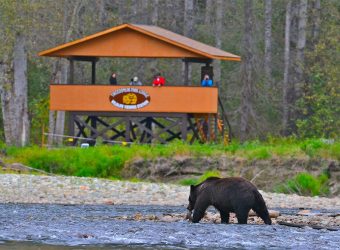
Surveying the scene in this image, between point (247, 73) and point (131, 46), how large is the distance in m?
10.5

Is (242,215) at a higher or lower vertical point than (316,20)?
lower

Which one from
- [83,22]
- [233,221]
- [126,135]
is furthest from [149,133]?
[233,221]

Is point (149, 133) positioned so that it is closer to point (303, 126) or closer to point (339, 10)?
point (303, 126)

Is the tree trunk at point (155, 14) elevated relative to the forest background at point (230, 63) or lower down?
elevated

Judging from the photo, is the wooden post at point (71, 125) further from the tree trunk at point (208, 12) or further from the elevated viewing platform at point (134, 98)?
the tree trunk at point (208, 12)

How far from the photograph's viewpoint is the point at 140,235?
19359 mm

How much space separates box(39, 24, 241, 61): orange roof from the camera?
1566 inches

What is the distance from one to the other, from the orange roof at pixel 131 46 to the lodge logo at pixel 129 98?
4.06ft

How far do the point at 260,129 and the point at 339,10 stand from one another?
7446 millimetres

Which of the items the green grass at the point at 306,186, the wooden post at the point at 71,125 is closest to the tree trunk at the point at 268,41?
the wooden post at the point at 71,125

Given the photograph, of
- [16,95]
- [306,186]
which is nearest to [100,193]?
[306,186]

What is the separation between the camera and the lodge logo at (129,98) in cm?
3997

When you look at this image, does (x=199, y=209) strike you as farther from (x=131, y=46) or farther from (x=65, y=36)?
(x=65, y=36)

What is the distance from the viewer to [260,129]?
164ft
